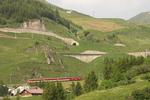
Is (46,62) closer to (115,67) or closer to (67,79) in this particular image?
(67,79)

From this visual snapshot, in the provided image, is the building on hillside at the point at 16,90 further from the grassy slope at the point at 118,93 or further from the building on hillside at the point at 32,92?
the grassy slope at the point at 118,93

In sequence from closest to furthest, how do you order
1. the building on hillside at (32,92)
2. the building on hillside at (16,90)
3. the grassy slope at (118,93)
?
1. the grassy slope at (118,93)
2. the building on hillside at (32,92)
3. the building on hillside at (16,90)

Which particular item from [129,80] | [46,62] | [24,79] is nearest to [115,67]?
[129,80]

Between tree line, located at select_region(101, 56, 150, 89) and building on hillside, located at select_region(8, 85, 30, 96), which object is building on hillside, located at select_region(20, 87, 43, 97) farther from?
tree line, located at select_region(101, 56, 150, 89)

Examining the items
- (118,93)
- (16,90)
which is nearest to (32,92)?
(16,90)

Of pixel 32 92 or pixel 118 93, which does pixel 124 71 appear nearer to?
pixel 118 93

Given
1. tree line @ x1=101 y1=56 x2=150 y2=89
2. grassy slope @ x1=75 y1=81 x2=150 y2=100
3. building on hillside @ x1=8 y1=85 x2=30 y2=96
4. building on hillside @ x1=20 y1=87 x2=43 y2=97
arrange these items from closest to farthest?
grassy slope @ x1=75 y1=81 x2=150 y2=100 < tree line @ x1=101 y1=56 x2=150 y2=89 < building on hillside @ x1=20 y1=87 x2=43 y2=97 < building on hillside @ x1=8 y1=85 x2=30 y2=96

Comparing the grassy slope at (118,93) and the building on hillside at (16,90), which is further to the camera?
the building on hillside at (16,90)

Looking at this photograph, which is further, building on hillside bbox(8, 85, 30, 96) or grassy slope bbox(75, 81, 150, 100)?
building on hillside bbox(8, 85, 30, 96)

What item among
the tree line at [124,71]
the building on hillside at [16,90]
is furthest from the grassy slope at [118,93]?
the building on hillside at [16,90]

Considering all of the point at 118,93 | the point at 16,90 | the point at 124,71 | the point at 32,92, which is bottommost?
the point at 16,90

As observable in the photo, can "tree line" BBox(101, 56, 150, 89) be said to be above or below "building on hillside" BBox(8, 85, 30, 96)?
above

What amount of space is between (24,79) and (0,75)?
784 cm

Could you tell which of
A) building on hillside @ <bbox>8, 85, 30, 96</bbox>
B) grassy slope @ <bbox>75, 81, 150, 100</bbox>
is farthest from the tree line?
building on hillside @ <bbox>8, 85, 30, 96</bbox>
